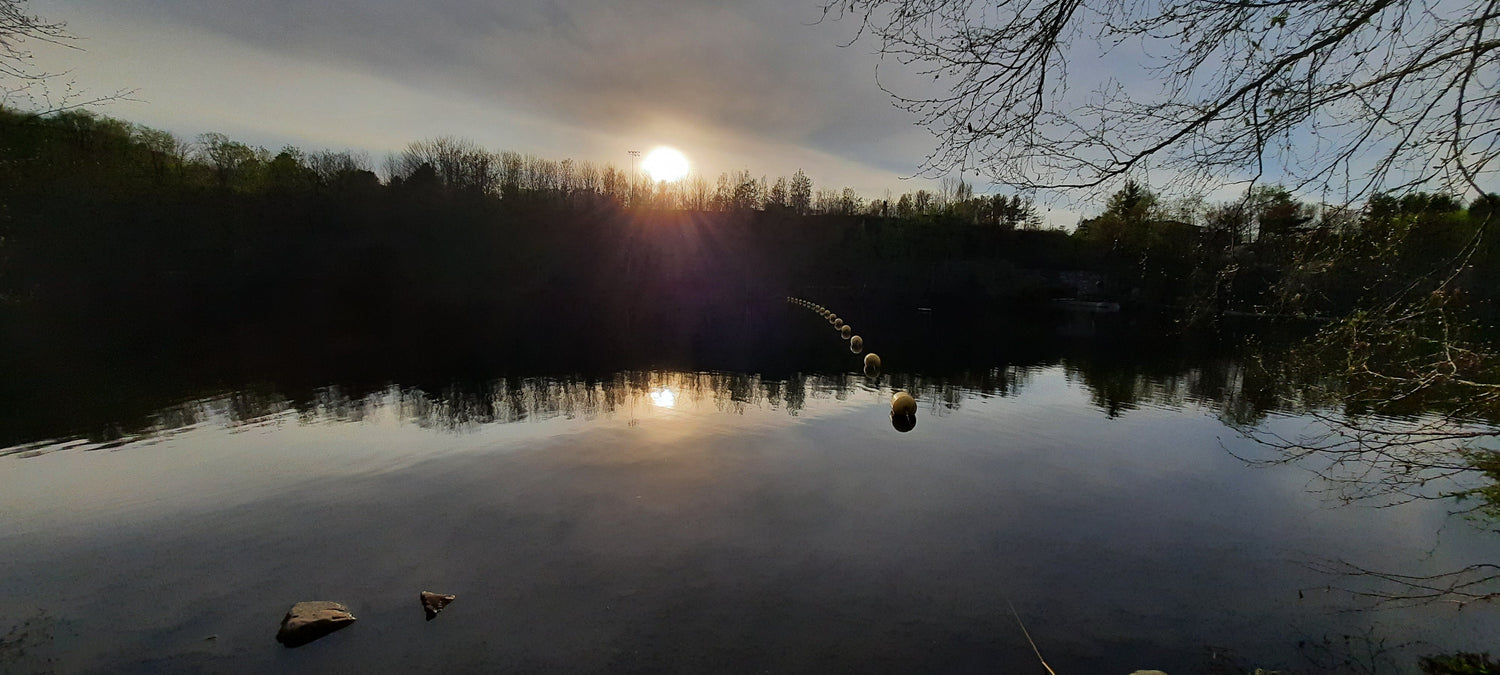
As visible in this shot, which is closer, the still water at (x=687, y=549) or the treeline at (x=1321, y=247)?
the treeline at (x=1321, y=247)

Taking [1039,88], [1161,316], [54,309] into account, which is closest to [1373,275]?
[1039,88]

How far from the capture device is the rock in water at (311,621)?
557 cm

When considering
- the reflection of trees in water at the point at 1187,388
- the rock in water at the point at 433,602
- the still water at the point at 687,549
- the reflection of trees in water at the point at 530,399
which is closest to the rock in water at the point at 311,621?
the still water at the point at 687,549

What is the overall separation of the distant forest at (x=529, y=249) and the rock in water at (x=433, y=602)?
7.27m

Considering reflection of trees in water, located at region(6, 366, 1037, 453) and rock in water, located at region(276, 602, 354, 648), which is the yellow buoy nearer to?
reflection of trees in water, located at region(6, 366, 1037, 453)

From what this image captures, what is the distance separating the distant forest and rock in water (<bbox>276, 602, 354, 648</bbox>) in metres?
7.94

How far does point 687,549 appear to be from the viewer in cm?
751

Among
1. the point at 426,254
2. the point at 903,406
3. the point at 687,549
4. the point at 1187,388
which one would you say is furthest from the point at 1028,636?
the point at 426,254

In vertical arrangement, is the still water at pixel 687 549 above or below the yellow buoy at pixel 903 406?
below

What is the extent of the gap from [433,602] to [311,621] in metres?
1.04

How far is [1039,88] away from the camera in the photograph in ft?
13.3

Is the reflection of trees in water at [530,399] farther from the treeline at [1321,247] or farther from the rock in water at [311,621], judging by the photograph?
the treeline at [1321,247]

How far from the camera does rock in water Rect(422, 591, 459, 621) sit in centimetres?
605

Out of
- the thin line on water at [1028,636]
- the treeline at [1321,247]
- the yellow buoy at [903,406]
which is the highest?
the treeline at [1321,247]
